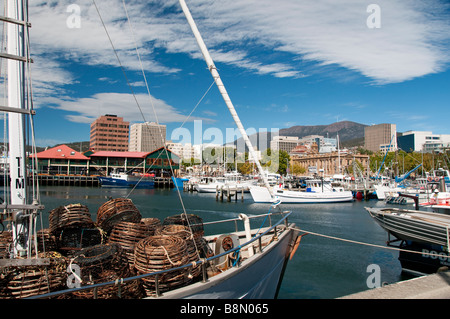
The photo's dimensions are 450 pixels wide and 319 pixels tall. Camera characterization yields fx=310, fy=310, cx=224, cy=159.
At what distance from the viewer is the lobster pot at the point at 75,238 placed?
8086mm

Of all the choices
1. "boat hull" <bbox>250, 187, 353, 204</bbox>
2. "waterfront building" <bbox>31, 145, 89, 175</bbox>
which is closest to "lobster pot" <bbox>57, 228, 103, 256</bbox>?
"boat hull" <bbox>250, 187, 353, 204</bbox>

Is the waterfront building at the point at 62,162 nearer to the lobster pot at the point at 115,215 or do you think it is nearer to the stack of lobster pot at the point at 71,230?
the lobster pot at the point at 115,215

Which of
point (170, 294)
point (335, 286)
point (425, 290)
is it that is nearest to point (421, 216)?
point (335, 286)

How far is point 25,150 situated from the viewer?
5625 mm

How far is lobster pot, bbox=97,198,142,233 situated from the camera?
29.7 ft

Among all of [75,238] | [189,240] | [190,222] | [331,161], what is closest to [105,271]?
[189,240]

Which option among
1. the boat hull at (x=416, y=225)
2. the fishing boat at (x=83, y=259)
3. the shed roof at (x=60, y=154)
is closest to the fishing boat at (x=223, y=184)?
the shed roof at (x=60, y=154)

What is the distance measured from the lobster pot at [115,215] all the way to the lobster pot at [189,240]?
1.21m

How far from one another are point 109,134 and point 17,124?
178998mm

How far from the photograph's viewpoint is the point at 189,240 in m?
7.59

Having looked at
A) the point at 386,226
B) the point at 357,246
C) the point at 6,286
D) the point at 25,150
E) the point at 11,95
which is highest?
the point at 11,95

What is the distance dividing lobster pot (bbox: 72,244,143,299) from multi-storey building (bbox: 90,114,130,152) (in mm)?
175538
